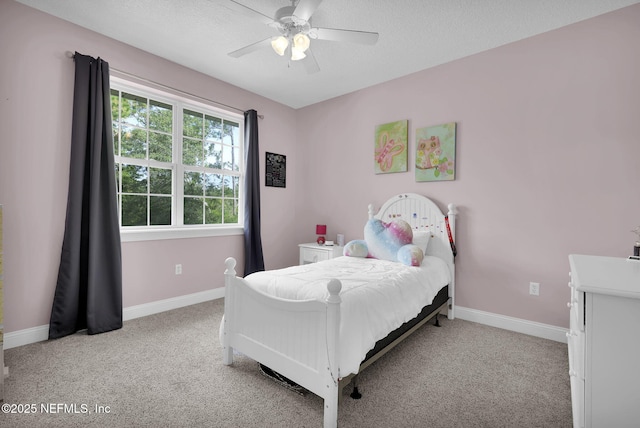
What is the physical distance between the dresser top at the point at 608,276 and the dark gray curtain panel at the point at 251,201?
3071 millimetres

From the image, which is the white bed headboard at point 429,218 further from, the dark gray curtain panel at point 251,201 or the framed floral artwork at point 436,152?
the dark gray curtain panel at point 251,201

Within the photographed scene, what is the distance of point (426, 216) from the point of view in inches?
125

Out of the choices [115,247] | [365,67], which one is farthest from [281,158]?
[115,247]

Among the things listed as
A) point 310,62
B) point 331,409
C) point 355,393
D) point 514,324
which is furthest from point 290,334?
point 514,324

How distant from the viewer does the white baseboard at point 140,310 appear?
2238 millimetres

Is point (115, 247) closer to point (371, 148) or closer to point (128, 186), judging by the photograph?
point (128, 186)

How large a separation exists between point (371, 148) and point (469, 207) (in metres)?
1.33

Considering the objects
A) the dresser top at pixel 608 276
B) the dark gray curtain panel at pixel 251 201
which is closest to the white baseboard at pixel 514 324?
the dresser top at pixel 608 276

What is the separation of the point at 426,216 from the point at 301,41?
6.80 ft

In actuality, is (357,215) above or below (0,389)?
above

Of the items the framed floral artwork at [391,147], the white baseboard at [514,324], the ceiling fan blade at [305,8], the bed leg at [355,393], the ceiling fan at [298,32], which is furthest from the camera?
the framed floral artwork at [391,147]

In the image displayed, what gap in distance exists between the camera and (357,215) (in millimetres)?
3809

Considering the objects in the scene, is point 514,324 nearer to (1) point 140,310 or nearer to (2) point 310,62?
(2) point 310,62

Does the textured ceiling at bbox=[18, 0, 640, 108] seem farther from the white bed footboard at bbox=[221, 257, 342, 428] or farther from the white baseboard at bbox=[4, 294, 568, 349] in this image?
the white baseboard at bbox=[4, 294, 568, 349]
